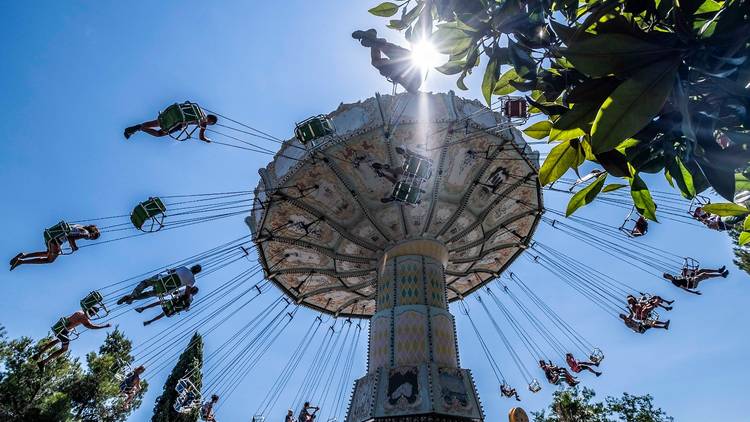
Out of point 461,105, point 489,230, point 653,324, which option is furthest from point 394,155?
point 653,324

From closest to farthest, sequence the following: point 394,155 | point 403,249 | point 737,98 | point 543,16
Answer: point 737,98 → point 543,16 → point 394,155 → point 403,249

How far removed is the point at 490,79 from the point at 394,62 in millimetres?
587

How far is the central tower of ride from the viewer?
1130 cm

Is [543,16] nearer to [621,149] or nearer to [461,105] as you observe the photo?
[621,149]

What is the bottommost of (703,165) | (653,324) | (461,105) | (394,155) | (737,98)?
(703,165)

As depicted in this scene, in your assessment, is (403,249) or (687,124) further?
(403,249)

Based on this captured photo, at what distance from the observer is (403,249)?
14.3 m

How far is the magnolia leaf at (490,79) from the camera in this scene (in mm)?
2446

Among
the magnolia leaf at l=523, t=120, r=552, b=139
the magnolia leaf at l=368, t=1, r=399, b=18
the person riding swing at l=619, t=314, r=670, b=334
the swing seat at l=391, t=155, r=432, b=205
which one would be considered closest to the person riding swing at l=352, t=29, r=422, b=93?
the magnolia leaf at l=368, t=1, r=399, b=18

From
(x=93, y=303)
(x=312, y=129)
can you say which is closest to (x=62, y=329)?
(x=93, y=303)

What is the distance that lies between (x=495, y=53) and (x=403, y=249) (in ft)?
39.5

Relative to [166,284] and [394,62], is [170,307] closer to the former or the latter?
[166,284]

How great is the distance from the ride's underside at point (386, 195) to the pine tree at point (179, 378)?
1283cm

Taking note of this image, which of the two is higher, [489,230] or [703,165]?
[489,230]
